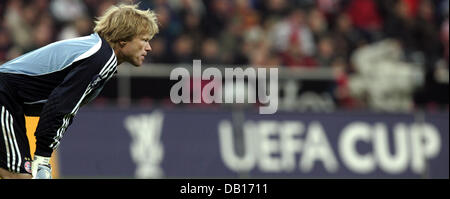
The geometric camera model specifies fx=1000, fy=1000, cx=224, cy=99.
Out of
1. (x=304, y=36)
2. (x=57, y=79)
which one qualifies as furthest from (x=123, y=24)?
(x=304, y=36)

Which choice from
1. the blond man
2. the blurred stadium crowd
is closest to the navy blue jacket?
the blond man

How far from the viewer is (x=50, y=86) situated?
634cm

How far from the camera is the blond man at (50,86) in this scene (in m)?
6.11

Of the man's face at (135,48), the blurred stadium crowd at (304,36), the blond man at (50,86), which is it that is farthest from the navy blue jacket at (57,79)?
the blurred stadium crowd at (304,36)

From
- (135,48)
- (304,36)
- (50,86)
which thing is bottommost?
(50,86)

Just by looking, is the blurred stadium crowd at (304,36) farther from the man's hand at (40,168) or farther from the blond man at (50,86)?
the man's hand at (40,168)

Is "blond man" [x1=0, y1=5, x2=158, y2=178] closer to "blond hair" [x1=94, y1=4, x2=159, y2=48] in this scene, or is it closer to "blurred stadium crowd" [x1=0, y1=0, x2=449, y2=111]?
"blond hair" [x1=94, y1=4, x2=159, y2=48]

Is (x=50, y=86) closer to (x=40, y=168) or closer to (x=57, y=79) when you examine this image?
(x=57, y=79)

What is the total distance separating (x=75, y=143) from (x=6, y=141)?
26.6ft

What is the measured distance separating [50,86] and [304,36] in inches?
442

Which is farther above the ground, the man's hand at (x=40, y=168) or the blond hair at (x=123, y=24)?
the blond hair at (x=123, y=24)

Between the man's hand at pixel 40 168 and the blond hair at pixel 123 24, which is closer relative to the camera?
the man's hand at pixel 40 168

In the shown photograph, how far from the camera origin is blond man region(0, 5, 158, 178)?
20.0ft
